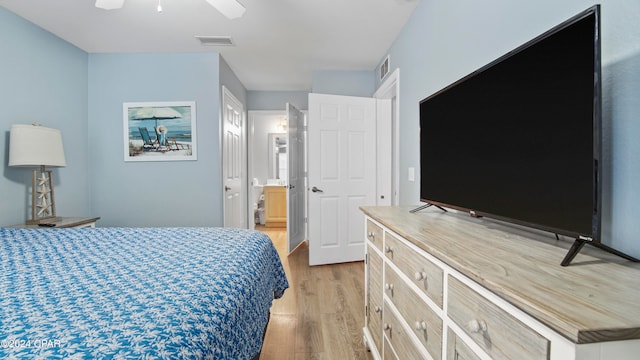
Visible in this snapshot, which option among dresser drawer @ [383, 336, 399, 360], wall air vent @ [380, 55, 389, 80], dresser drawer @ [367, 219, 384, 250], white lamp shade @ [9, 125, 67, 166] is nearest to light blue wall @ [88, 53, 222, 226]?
white lamp shade @ [9, 125, 67, 166]

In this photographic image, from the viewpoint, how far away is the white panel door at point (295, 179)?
3785 millimetres

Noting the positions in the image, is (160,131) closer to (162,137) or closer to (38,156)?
(162,137)

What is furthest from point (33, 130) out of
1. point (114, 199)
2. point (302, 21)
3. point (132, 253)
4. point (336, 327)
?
point (336, 327)

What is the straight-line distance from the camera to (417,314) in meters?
1.05

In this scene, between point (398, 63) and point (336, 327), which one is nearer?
point (336, 327)

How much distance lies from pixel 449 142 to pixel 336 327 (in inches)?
59.6

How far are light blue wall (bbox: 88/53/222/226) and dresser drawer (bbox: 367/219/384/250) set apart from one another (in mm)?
2245

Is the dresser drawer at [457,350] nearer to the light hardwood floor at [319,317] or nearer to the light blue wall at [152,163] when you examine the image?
the light hardwood floor at [319,317]

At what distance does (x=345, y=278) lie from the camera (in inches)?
119

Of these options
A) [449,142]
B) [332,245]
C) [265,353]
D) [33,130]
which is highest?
[33,130]

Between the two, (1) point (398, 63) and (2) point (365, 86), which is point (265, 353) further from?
(2) point (365, 86)

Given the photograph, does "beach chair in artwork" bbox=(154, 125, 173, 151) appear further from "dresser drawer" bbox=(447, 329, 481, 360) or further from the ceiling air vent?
"dresser drawer" bbox=(447, 329, 481, 360)

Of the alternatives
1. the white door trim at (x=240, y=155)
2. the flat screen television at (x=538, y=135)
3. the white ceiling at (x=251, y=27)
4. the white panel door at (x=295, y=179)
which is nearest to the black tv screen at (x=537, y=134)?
the flat screen television at (x=538, y=135)

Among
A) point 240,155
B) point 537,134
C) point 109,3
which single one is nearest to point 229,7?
point 109,3
